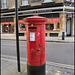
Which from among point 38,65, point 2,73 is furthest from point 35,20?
point 2,73

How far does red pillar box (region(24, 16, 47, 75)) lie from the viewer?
255 cm

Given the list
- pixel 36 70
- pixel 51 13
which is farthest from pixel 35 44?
pixel 51 13

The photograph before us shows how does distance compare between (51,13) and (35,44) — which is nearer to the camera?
(35,44)

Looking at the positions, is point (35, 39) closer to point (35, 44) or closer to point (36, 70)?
point (35, 44)

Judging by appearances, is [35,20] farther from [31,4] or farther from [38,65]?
[31,4]

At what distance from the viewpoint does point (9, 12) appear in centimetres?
1966

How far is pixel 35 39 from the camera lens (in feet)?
8.54

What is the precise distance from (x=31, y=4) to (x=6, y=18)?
7.03 m

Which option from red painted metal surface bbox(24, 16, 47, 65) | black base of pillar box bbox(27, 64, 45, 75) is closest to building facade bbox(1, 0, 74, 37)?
red painted metal surface bbox(24, 16, 47, 65)

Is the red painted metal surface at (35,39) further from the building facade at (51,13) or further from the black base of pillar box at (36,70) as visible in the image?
the building facade at (51,13)

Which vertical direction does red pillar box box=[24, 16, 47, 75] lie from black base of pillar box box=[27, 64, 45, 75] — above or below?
above

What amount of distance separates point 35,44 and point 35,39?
15 centimetres

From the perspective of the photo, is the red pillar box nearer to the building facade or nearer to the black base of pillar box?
the black base of pillar box

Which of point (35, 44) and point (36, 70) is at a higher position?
point (35, 44)
